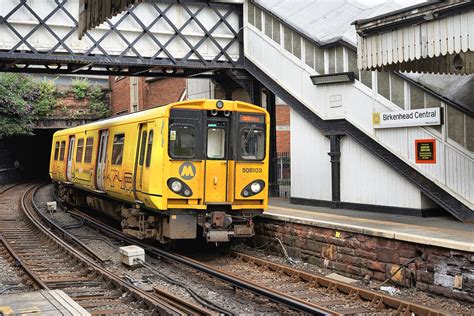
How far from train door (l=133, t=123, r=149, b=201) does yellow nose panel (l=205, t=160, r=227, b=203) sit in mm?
1238

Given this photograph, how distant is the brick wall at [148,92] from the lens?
2595 centimetres

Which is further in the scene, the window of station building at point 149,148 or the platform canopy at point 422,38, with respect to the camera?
the window of station building at point 149,148

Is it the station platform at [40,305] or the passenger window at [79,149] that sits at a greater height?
the passenger window at [79,149]

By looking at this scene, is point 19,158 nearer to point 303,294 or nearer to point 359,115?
point 359,115

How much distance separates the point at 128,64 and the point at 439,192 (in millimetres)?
9360

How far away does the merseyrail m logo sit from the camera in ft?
34.8

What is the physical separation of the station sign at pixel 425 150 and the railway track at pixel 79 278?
634 centimetres

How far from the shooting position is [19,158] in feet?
132

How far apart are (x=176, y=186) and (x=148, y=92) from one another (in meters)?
18.9

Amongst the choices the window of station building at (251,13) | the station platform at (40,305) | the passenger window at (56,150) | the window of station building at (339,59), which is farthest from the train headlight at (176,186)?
the passenger window at (56,150)

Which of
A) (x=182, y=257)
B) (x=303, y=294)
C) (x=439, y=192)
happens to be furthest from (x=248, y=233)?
(x=439, y=192)

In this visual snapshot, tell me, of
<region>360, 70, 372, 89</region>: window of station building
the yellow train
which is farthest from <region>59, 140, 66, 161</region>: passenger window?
<region>360, 70, 372, 89</region>: window of station building

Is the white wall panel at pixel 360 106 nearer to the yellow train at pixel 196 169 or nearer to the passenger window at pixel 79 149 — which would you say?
the yellow train at pixel 196 169

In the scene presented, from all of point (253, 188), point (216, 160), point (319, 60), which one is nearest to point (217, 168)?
point (216, 160)
